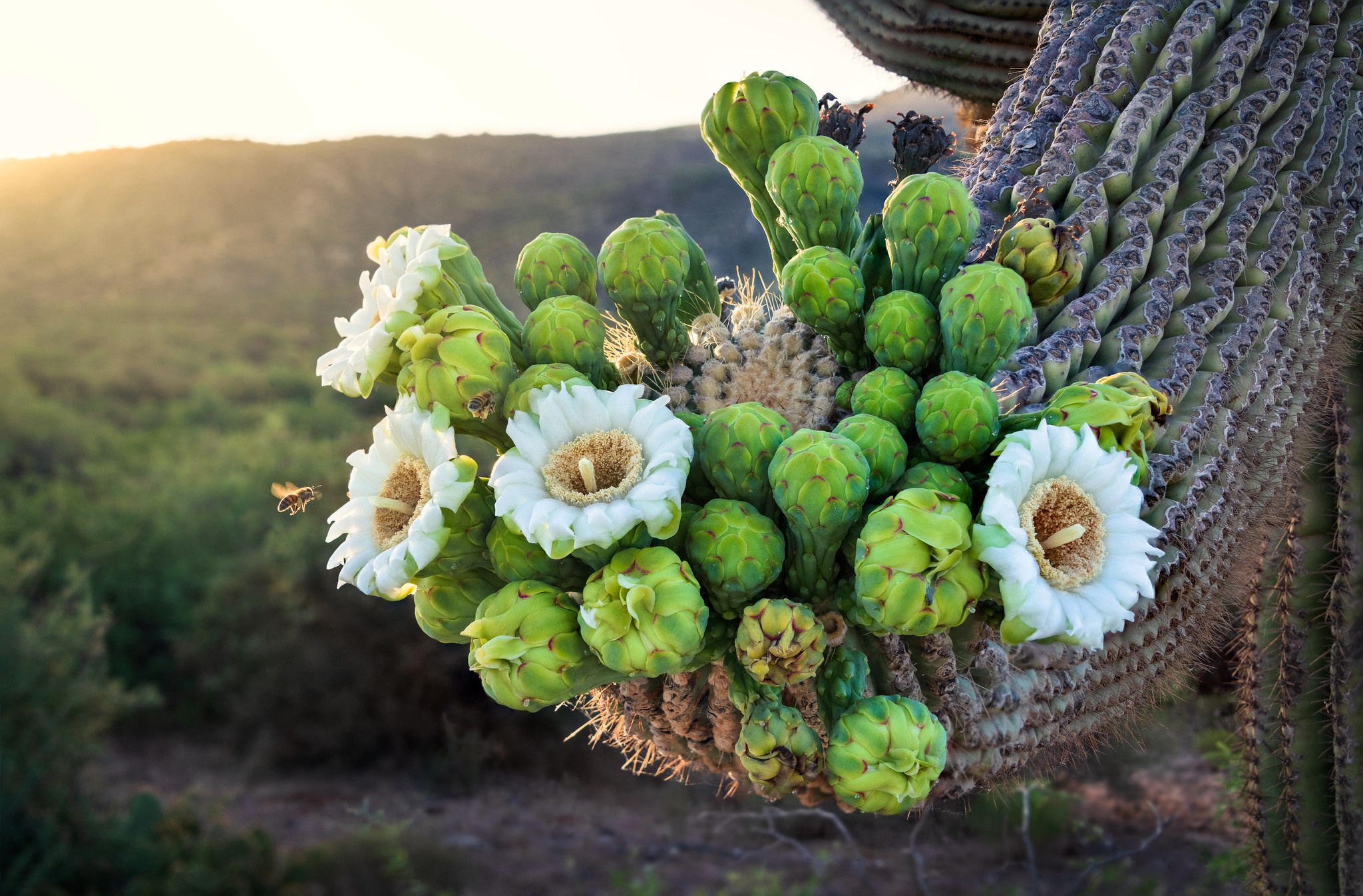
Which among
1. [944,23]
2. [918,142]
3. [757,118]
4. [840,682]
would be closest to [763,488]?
[840,682]

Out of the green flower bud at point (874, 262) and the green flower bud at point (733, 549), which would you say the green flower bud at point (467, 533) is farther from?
the green flower bud at point (874, 262)

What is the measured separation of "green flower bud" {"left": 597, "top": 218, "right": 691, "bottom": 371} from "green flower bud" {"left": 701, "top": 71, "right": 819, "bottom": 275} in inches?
7.6

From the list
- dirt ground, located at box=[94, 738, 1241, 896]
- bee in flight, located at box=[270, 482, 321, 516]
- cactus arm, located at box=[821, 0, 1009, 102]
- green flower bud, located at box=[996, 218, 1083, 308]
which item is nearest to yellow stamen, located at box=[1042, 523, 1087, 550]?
green flower bud, located at box=[996, 218, 1083, 308]

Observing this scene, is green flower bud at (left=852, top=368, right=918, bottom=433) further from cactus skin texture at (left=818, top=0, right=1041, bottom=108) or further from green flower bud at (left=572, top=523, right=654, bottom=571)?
cactus skin texture at (left=818, top=0, right=1041, bottom=108)

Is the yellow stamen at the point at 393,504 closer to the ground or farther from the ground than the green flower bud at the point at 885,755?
farther from the ground

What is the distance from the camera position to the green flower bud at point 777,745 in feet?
3.37

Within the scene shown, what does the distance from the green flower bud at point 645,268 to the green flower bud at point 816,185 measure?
17 centimetres

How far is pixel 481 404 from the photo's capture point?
89 cm

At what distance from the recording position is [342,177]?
67.2 feet

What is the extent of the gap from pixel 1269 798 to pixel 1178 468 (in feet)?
5.75

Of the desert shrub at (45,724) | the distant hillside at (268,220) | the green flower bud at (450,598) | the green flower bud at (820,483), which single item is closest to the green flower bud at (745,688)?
the green flower bud at (820,483)

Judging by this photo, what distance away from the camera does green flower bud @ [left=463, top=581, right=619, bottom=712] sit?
853 millimetres

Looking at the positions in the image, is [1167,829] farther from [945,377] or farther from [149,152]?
[149,152]

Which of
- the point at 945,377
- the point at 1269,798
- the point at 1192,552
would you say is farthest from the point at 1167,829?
the point at 945,377
